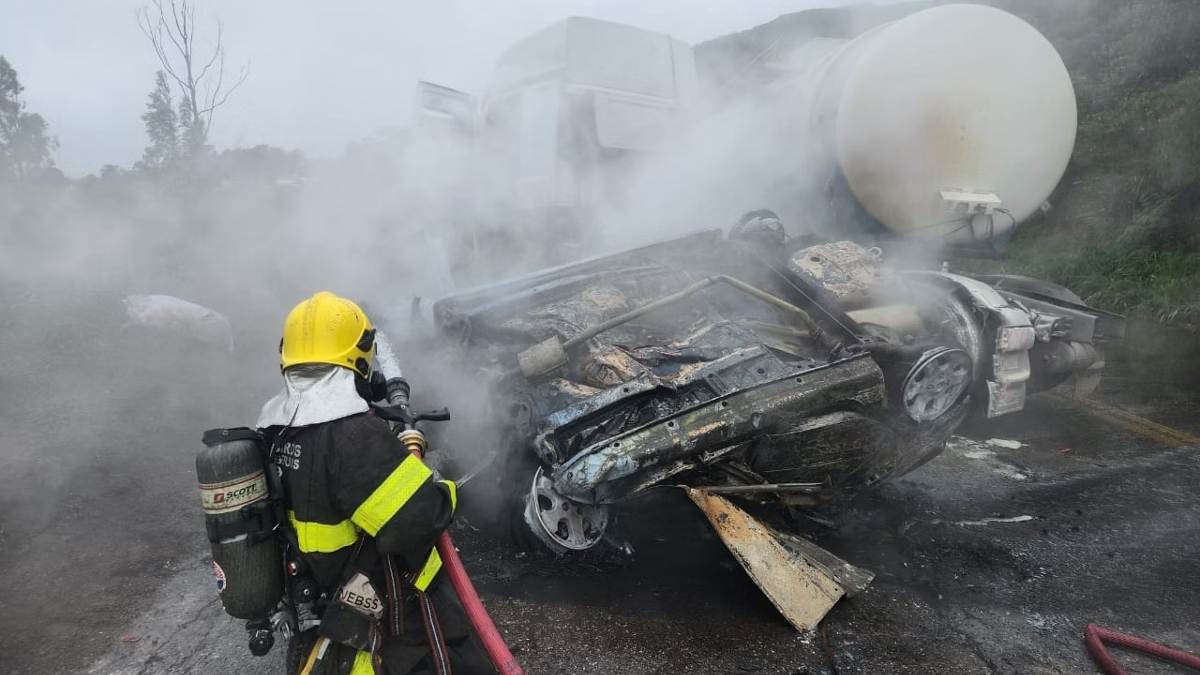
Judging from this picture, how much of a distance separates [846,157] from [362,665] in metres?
4.46

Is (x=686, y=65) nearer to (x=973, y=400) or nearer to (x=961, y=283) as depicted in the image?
(x=961, y=283)

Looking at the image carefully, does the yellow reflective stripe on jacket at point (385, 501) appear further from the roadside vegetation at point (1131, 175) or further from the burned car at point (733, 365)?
the roadside vegetation at point (1131, 175)

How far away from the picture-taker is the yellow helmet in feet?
5.81

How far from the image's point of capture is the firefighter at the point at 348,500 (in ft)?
5.59

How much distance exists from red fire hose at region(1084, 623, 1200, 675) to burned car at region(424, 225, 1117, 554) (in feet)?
3.31

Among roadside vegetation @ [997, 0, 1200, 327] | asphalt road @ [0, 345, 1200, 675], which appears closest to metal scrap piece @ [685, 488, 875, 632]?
asphalt road @ [0, 345, 1200, 675]

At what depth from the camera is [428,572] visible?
195 cm

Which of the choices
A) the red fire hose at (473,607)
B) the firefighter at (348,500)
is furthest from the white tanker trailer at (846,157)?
the firefighter at (348,500)

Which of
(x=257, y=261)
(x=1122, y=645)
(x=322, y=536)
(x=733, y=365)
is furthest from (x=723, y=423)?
(x=257, y=261)

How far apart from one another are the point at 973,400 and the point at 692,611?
2075mm

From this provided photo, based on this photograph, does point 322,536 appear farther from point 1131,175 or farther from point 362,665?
point 1131,175

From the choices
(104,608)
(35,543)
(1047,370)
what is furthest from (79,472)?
(1047,370)

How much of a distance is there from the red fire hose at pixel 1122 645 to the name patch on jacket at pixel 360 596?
2.62 meters

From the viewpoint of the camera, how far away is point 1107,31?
10023 millimetres
